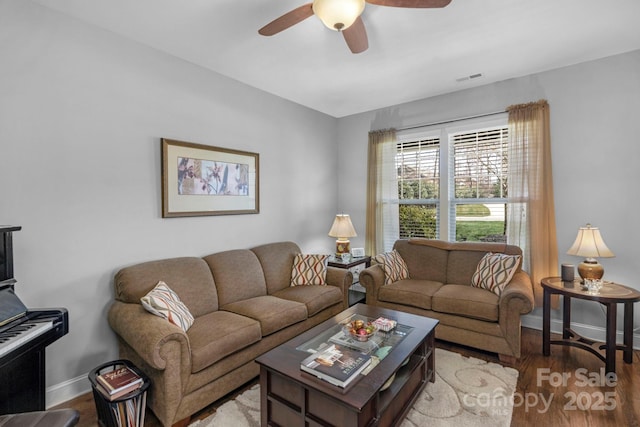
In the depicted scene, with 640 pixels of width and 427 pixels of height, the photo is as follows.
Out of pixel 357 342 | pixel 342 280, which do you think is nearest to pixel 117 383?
pixel 357 342

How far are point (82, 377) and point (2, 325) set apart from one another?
0.99 m

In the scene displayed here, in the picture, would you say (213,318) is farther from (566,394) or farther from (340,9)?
(566,394)

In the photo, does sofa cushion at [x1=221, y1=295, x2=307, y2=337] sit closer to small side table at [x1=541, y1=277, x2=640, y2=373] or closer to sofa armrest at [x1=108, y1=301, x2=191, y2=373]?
sofa armrest at [x1=108, y1=301, x2=191, y2=373]

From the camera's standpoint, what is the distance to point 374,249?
4277 mm

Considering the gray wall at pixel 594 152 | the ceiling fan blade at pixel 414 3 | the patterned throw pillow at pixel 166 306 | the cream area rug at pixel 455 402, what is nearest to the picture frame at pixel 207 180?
the patterned throw pillow at pixel 166 306

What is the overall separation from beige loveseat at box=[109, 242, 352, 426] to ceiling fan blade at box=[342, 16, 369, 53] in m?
2.09

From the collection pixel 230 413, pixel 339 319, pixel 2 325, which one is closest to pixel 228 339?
pixel 230 413

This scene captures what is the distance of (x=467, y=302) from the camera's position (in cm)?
271

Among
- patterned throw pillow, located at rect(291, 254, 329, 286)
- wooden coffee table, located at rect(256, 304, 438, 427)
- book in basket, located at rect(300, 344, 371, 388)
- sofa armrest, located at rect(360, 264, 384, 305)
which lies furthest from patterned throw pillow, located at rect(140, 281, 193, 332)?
sofa armrest, located at rect(360, 264, 384, 305)

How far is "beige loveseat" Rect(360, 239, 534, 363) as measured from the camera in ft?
8.32

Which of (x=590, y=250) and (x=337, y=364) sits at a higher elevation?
(x=590, y=250)

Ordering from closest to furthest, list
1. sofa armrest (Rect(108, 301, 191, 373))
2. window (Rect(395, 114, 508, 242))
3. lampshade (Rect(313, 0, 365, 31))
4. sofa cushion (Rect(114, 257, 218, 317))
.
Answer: lampshade (Rect(313, 0, 365, 31)) < sofa armrest (Rect(108, 301, 191, 373)) < sofa cushion (Rect(114, 257, 218, 317)) < window (Rect(395, 114, 508, 242))

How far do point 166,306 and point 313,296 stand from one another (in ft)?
4.33

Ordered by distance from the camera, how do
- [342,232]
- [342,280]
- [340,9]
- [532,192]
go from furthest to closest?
[342,232] < [342,280] < [532,192] < [340,9]
